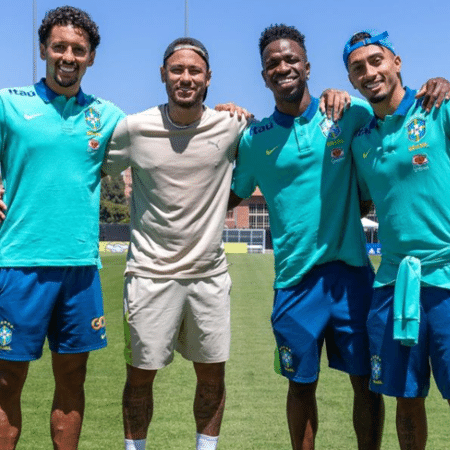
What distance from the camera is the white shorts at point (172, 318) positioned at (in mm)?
4262

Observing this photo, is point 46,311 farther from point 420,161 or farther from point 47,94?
point 420,161

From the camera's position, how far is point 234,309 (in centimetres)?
1280

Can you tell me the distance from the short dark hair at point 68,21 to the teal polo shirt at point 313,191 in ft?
3.84

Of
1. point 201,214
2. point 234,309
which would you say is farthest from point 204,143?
point 234,309

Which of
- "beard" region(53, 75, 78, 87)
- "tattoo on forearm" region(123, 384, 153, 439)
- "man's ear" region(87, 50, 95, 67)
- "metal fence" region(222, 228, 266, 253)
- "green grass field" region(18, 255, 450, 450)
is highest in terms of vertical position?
"man's ear" region(87, 50, 95, 67)

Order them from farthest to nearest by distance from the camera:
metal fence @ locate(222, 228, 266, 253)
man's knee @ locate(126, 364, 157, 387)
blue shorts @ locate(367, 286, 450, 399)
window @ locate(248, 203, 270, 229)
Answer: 1. window @ locate(248, 203, 270, 229)
2. metal fence @ locate(222, 228, 266, 253)
3. man's knee @ locate(126, 364, 157, 387)
4. blue shorts @ locate(367, 286, 450, 399)

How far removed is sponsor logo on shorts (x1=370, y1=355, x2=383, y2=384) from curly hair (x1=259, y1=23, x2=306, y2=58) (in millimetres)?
1805

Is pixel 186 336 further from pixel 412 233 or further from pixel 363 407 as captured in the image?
pixel 412 233

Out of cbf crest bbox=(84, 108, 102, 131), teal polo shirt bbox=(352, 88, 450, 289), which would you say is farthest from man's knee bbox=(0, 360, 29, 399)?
teal polo shirt bbox=(352, 88, 450, 289)

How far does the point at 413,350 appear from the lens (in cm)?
379

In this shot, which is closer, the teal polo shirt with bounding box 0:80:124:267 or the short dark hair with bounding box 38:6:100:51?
the teal polo shirt with bounding box 0:80:124:267

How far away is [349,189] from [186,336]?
1.29m

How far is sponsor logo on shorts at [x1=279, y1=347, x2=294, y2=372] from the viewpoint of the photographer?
418cm

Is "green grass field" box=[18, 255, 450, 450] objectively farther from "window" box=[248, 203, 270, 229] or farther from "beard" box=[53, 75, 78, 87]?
"window" box=[248, 203, 270, 229]
